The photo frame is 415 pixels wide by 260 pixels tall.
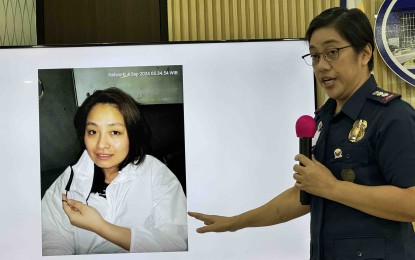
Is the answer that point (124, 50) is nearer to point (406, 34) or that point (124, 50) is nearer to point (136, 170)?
point (136, 170)

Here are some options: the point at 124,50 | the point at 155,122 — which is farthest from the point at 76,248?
the point at 124,50

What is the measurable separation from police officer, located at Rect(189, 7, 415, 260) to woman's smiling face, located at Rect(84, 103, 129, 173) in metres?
1.87

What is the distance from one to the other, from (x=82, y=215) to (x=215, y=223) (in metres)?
1.57

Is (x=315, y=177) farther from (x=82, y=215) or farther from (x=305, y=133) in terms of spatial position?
(x=82, y=215)

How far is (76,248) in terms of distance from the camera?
11.1 ft

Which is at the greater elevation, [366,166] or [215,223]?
[366,166]

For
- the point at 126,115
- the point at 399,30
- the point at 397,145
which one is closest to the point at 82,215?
the point at 126,115

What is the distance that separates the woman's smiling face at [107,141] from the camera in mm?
3402

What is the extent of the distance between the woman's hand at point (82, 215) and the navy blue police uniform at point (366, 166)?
1958mm

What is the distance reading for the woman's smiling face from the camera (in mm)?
3402

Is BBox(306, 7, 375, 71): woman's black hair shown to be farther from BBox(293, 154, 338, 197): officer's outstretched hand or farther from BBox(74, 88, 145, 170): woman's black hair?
BBox(74, 88, 145, 170): woman's black hair

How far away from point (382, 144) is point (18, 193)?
7.90 feet

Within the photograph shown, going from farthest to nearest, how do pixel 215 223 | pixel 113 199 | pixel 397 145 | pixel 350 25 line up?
pixel 113 199 → pixel 215 223 → pixel 350 25 → pixel 397 145

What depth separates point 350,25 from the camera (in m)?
1.60
